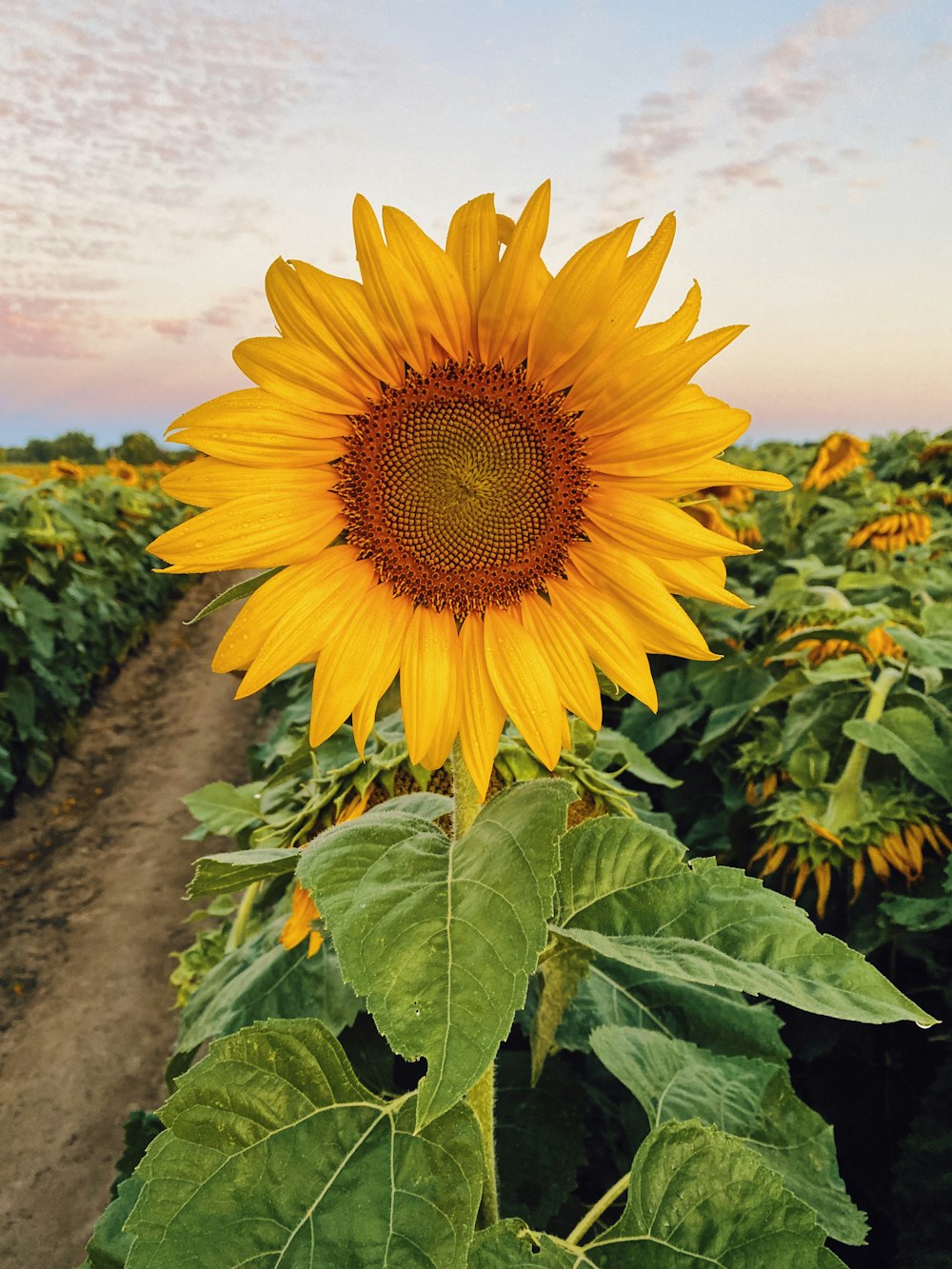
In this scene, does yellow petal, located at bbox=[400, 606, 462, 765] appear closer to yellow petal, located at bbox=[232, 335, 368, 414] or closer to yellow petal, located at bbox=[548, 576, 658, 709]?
yellow petal, located at bbox=[548, 576, 658, 709]

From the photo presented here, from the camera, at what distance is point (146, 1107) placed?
411cm

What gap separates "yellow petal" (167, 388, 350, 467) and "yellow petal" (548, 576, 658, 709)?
35cm

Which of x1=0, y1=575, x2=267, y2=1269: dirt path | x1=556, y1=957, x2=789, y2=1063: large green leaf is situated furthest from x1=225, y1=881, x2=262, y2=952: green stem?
x1=0, y1=575, x2=267, y2=1269: dirt path

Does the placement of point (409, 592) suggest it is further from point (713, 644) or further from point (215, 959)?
point (713, 644)

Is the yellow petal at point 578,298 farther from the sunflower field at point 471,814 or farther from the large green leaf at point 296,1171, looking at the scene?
the large green leaf at point 296,1171

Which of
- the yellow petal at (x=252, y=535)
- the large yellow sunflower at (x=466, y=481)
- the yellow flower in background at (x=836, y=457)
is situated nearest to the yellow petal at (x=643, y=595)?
the large yellow sunflower at (x=466, y=481)

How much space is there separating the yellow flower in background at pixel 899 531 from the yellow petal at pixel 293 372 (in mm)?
3826

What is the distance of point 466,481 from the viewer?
1.22m

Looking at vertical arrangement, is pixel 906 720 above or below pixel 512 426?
below

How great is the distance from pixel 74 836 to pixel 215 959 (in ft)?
15.7

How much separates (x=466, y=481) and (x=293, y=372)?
264mm

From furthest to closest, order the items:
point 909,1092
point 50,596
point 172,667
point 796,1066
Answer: point 172,667 < point 50,596 < point 796,1066 < point 909,1092

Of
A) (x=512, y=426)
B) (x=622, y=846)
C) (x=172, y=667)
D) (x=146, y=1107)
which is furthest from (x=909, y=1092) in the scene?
(x=172, y=667)

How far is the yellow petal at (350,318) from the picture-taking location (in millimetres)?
1046
